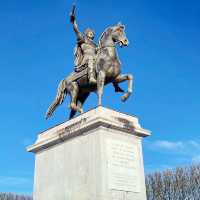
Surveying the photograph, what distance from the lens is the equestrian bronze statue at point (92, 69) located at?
42.7 feet

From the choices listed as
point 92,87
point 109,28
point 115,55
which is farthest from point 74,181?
point 109,28

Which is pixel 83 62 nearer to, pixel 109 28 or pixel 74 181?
pixel 109 28

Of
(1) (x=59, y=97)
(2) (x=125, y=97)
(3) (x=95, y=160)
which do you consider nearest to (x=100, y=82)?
(2) (x=125, y=97)

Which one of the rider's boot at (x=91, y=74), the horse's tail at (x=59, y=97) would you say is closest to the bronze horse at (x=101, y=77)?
the horse's tail at (x=59, y=97)

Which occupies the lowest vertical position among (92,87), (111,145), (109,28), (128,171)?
(128,171)

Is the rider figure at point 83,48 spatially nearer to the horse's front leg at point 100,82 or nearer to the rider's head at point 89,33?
the rider's head at point 89,33

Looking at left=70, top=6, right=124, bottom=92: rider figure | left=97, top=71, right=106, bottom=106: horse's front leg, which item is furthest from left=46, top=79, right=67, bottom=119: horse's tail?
left=97, top=71, right=106, bottom=106: horse's front leg

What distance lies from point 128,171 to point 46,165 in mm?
3344

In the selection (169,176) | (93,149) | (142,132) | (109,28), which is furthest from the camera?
(169,176)

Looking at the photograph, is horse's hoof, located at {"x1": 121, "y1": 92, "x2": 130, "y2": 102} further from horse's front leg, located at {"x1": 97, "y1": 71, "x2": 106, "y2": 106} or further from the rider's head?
the rider's head

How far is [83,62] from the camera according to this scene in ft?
46.5

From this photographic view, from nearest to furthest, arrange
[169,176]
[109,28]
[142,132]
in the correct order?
[142,132] < [109,28] < [169,176]

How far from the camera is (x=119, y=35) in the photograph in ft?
44.3

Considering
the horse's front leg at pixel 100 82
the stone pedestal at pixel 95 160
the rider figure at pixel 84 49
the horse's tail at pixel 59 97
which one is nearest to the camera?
the stone pedestal at pixel 95 160
